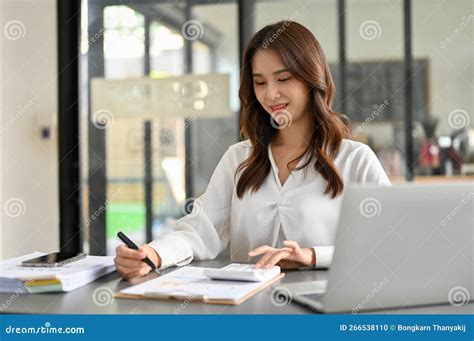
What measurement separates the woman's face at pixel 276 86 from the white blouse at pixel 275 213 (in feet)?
0.61

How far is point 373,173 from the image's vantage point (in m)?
2.16

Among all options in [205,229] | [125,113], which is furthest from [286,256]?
[125,113]

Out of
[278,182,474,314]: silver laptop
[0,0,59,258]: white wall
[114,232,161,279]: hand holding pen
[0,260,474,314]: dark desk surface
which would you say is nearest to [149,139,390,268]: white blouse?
[114,232,161,279]: hand holding pen

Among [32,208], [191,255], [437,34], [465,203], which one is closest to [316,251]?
[191,255]

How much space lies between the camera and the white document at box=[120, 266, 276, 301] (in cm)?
140

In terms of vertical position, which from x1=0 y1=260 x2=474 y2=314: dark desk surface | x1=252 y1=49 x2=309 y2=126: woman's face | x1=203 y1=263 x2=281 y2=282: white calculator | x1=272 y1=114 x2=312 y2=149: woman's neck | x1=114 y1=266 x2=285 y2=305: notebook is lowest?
x1=0 y1=260 x2=474 y2=314: dark desk surface

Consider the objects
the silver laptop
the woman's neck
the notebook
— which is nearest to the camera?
the silver laptop

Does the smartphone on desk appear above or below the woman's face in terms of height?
below

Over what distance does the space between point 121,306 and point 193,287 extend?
193mm

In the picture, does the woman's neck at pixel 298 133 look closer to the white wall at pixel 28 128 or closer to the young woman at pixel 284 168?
the young woman at pixel 284 168

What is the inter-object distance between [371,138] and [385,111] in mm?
244

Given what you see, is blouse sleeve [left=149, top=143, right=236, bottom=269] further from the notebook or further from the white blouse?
the notebook

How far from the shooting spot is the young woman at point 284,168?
7.01ft

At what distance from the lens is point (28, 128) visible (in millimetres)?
4062
